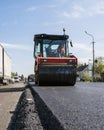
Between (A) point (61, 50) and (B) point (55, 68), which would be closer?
(B) point (55, 68)

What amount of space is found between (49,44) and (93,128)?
23.4 m

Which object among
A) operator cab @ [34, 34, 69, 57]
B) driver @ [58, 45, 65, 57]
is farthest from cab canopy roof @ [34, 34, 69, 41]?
driver @ [58, 45, 65, 57]

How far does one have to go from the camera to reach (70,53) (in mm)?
30281

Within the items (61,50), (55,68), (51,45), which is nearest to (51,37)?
(51,45)

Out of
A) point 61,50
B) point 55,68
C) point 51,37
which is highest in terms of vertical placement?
point 51,37

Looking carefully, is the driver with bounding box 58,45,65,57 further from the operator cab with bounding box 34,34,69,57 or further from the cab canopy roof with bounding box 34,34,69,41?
the cab canopy roof with bounding box 34,34,69,41

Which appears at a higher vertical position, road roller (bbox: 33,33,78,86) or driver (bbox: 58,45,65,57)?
driver (bbox: 58,45,65,57)

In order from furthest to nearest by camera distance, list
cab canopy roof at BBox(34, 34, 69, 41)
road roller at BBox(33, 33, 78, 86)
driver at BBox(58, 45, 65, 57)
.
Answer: cab canopy roof at BBox(34, 34, 69, 41)
driver at BBox(58, 45, 65, 57)
road roller at BBox(33, 33, 78, 86)

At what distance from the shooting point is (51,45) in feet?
99.2

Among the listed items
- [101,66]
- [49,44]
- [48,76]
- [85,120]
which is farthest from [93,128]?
[101,66]

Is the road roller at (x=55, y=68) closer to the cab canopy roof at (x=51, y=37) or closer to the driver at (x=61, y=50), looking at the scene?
the driver at (x=61, y=50)

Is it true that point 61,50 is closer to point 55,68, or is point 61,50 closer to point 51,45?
point 51,45

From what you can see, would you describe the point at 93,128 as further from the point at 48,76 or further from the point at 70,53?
the point at 70,53

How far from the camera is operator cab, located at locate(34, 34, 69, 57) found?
2975cm
